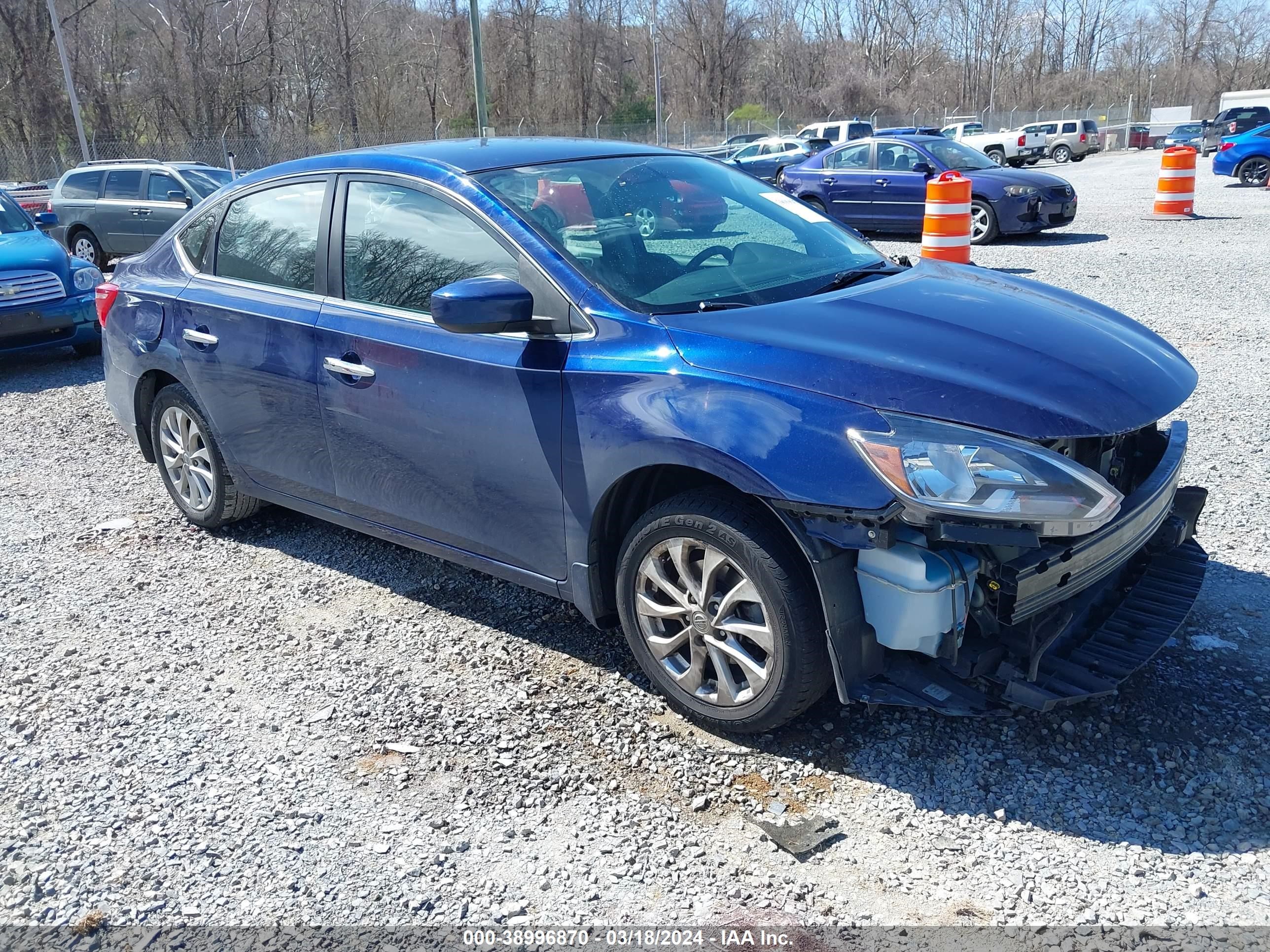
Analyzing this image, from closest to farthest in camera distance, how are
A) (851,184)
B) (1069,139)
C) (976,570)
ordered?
(976,570) → (851,184) → (1069,139)

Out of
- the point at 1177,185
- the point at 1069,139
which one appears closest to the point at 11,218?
the point at 1177,185


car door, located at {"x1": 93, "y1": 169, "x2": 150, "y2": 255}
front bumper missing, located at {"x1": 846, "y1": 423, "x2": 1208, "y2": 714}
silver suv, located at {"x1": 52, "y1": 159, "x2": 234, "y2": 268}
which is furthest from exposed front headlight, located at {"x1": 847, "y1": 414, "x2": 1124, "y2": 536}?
car door, located at {"x1": 93, "y1": 169, "x2": 150, "y2": 255}

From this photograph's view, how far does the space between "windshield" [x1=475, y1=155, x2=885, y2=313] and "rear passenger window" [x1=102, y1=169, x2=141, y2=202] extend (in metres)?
13.8

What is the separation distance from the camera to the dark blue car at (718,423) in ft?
9.23

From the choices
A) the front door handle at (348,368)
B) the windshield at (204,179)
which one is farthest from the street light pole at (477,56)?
the front door handle at (348,368)

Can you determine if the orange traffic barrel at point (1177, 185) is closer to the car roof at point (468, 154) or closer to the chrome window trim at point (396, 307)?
the car roof at point (468, 154)

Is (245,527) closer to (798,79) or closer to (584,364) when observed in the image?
(584,364)

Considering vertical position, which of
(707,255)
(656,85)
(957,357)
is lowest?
(957,357)

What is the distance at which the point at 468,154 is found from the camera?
4.00m

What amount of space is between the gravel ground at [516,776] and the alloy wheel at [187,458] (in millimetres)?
476

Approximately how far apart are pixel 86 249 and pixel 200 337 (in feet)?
44.9

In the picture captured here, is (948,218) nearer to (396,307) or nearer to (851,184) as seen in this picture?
(851,184)

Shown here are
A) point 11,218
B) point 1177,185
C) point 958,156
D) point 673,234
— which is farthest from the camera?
point 1177,185

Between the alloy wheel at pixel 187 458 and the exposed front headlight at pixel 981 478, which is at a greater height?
the exposed front headlight at pixel 981 478
